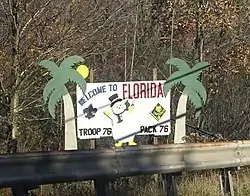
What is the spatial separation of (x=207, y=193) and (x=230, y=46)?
8.55m

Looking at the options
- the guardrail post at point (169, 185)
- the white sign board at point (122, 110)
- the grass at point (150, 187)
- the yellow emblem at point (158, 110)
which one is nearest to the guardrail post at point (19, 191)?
the grass at point (150, 187)

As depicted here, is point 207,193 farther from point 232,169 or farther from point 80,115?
point 80,115

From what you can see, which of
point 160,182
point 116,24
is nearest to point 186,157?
point 160,182

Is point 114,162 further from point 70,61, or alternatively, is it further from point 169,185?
point 70,61

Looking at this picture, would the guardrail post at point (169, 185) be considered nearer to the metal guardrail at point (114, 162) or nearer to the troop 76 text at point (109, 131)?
the metal guardrail at point (114, 162)

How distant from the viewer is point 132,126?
11.1 m

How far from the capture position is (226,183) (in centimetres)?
812

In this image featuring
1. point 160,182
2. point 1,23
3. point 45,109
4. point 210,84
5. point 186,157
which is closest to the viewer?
point 186,157

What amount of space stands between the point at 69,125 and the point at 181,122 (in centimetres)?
188

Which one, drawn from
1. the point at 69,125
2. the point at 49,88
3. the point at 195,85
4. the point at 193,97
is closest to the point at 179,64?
the point at 195,85

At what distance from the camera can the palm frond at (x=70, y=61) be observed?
33.8 feet

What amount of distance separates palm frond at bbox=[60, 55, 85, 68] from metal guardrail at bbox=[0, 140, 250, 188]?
3.20 metres

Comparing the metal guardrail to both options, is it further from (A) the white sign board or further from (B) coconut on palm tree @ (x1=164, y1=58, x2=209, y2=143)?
(B) coconut on palm tree @ (x1=164, y1=58, x2=209, y2=143)

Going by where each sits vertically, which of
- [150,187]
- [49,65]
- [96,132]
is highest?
[49,65]
